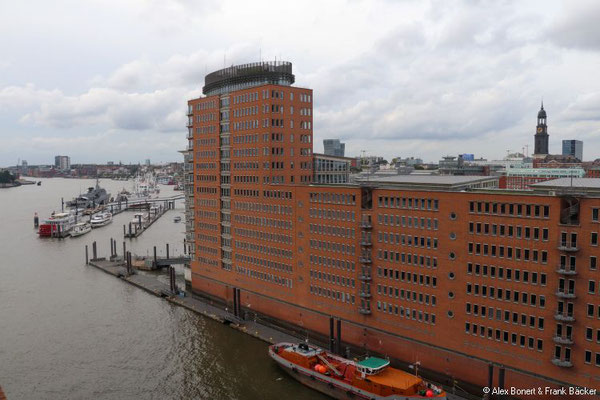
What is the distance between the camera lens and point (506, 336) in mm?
45625

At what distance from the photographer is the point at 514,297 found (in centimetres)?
4484

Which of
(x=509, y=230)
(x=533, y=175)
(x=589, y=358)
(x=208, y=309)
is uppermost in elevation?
(x=533, y=175)

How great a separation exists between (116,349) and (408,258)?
130 ft

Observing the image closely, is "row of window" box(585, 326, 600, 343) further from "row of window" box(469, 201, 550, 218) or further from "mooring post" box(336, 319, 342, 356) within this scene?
"mooring post" box(336, 319, 342, 356)

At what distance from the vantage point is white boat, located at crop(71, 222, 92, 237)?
16094 cm

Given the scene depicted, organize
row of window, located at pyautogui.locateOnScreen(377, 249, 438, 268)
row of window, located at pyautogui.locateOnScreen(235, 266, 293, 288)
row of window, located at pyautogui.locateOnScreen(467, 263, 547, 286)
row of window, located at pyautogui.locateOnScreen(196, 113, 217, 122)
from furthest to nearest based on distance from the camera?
row of window, located at pyautogui.locateOnScreen(196, 113, 217, 122), row of window, located at pyautogui.locateOnScreen(235, 266, 293, 288), row of window, located at pyautogui.locateOnScreen(377, 249, 438, 268), row of window, located at pyautogui.locateOnScreen(467, 263, 547, 286)

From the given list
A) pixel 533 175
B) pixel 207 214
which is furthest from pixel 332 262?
pixel 533 175

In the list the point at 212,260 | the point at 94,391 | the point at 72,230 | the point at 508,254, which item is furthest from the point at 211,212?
the point at 72,230

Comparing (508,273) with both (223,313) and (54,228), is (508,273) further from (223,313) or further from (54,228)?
(54,228)

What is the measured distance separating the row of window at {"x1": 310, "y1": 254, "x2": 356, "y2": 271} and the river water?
13299 millimetres

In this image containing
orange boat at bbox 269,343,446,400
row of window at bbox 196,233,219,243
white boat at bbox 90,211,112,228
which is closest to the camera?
orange boat at bbox 269,343,446,400

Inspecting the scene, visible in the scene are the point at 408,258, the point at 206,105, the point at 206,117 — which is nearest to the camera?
the point at 408,258

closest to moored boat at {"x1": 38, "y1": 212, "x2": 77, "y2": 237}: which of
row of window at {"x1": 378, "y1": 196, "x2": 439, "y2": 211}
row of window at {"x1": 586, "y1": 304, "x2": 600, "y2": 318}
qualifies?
row of window at {"x1": 378, "y1": 196, "x2": 439, "y2": 211}

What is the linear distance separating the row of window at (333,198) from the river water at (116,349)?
20607mm
